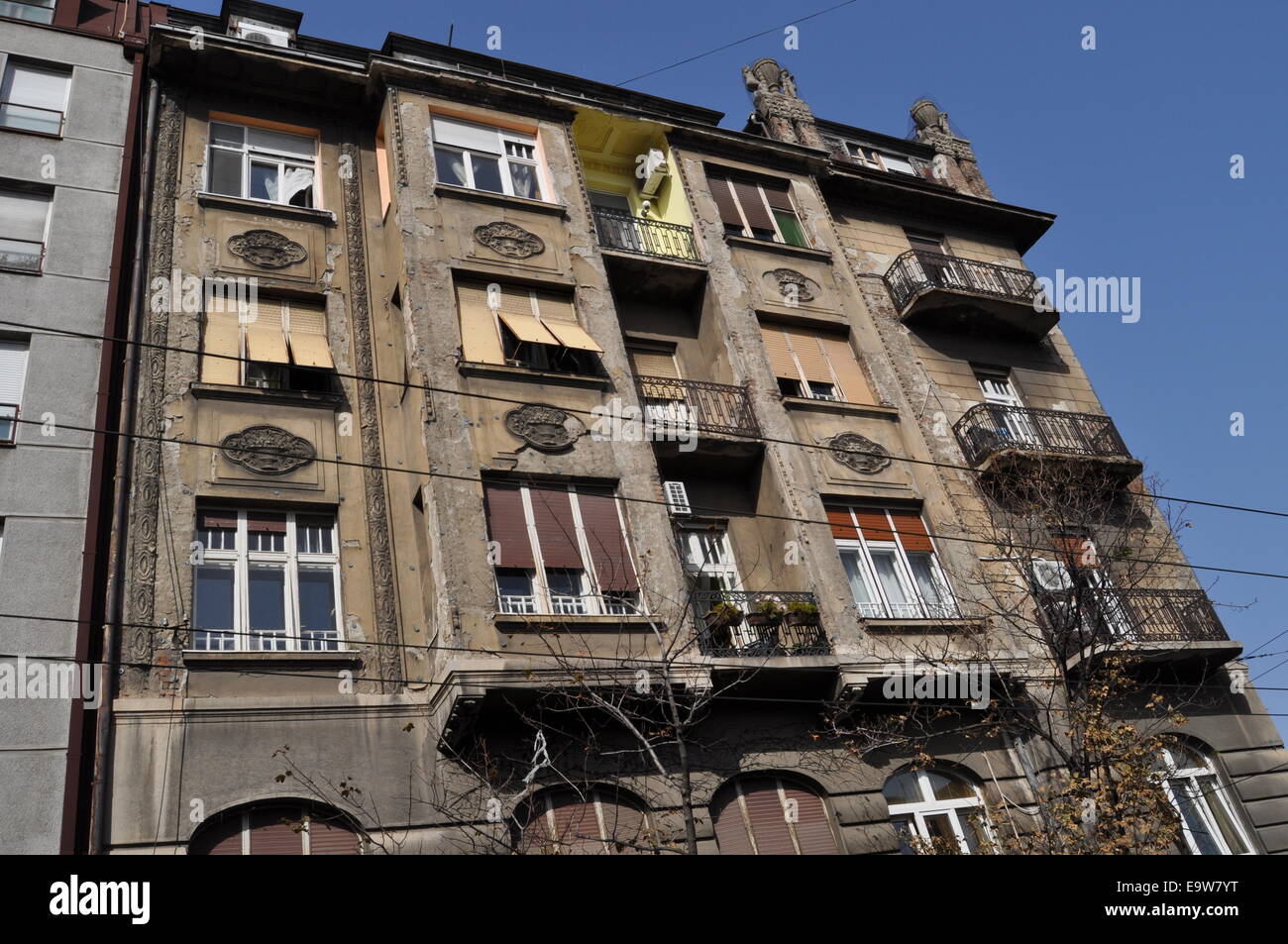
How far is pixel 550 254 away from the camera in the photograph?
56.6 feet

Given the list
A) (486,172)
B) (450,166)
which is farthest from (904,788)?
Result: (450,166)

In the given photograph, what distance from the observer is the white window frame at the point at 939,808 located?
13.8 m

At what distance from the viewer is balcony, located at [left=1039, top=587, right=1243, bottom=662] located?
14.6 meters

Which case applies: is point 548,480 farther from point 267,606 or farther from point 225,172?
point 225,172

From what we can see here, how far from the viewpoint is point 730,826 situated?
42.2 ft

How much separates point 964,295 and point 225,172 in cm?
1336

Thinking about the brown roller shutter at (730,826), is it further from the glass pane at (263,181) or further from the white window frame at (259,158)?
the glass pane at (263,181)

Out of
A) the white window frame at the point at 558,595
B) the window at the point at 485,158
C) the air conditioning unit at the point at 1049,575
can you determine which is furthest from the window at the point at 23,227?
the air conditioning unit at the point at 1049,575

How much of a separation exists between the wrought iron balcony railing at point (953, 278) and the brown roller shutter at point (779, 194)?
2446mm

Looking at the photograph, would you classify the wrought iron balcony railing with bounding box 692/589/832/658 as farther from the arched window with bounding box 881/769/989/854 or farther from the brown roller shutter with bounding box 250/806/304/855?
the brown roller shutter with bounding box 250/806/304/855

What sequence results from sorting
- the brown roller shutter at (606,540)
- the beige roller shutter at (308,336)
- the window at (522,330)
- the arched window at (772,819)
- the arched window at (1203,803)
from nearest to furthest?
1. the arched window at (772,819)
2. the brown roller shutter at (606,540)
3. the beige roller shutter at (308,336)
4. the arched window at (1203,803)
5. the window at (522,330)

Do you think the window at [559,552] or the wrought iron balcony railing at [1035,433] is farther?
the wrought iron balcony railing at [1035,433]

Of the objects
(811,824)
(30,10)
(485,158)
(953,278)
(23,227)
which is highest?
(30,10)

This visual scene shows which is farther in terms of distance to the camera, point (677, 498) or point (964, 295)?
point (964, 295)
